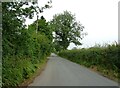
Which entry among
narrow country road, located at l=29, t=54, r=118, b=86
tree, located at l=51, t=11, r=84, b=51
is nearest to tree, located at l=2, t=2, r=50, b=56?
narrow country road, located at l=29, t=54, r=118, b=86

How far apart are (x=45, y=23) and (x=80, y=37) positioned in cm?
3415

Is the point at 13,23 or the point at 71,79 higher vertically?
the point at 13,23

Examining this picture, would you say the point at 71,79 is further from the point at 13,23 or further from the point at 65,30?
the point at 65,30

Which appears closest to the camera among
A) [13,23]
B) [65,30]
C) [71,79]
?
[13,23]

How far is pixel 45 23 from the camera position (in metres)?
70.4

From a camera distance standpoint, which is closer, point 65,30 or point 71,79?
point 71,79

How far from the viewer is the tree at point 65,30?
10288 centimetres

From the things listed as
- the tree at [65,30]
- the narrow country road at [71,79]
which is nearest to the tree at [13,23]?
the narrow country road at [71,79]

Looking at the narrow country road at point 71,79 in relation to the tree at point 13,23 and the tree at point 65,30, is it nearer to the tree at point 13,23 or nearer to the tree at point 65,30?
the tree at point 13,23

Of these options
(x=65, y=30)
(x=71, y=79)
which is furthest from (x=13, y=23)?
(x=65, y=30)

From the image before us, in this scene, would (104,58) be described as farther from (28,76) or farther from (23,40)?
(23,40)

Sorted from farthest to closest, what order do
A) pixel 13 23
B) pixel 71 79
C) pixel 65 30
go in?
pixel 65 30 < pixel 71 79 < pixel 13 23

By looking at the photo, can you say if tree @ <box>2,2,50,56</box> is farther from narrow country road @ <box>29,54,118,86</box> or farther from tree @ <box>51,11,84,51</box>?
tree @ <box>51,11,84,51</box>

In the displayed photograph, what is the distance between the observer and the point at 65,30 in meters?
103
